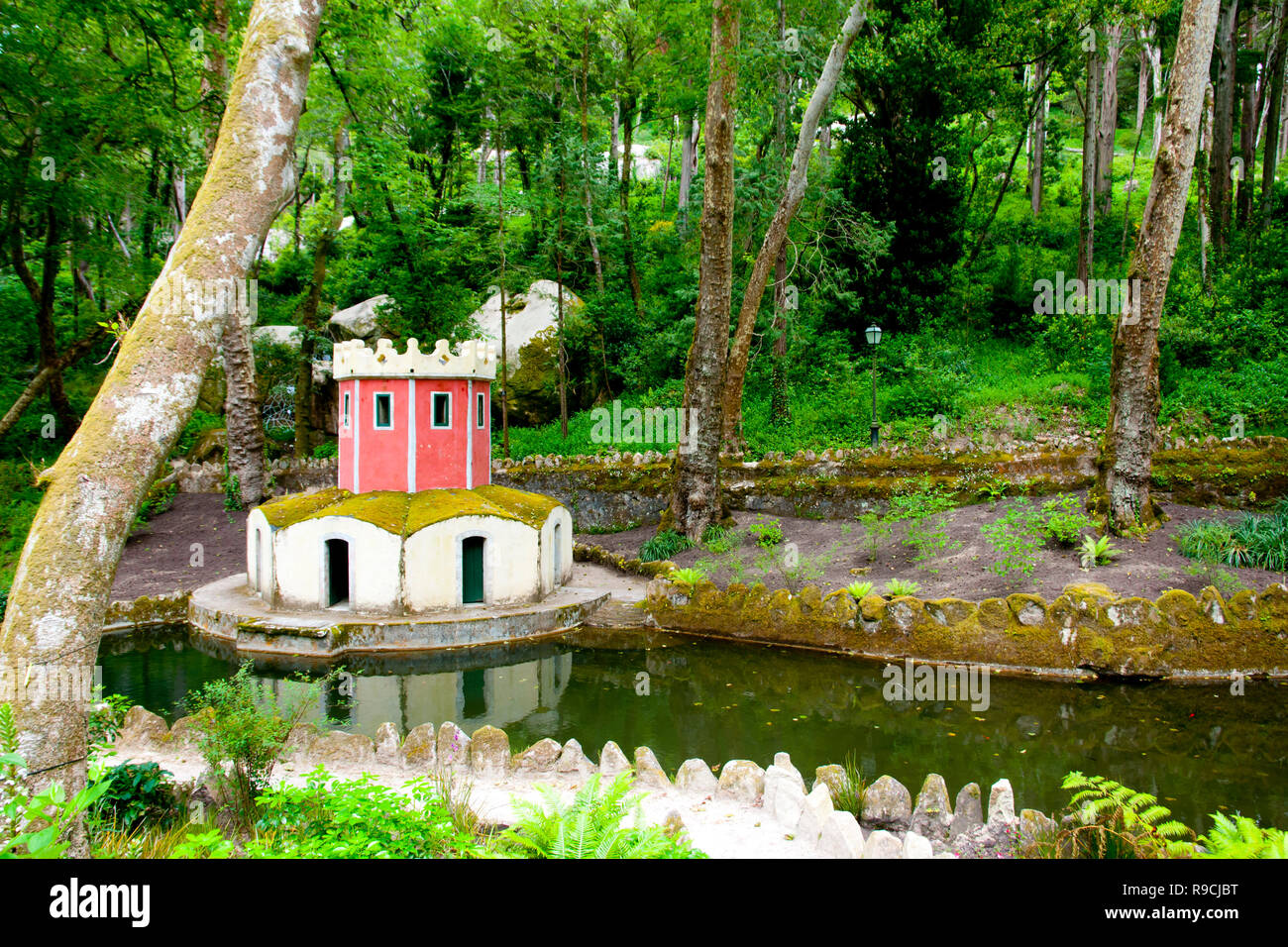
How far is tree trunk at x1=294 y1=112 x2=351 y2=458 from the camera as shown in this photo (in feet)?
78.2

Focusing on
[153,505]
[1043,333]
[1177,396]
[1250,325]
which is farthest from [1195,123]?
[153,505]

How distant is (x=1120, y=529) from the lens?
44.1ft

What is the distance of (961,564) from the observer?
13648mm

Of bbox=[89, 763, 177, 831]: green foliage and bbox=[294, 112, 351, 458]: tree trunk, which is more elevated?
bbox=[294, 112, 351, 458]: tree trunk

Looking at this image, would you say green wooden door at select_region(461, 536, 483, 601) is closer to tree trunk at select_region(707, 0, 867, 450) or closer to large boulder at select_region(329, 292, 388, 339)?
tree trunk at select_region(707, 0, 867, 450)

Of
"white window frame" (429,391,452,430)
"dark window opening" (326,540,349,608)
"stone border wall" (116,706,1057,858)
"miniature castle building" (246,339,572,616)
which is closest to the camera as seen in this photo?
"stone border wall" (116,706,1057,858)

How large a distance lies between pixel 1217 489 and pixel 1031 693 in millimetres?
8392

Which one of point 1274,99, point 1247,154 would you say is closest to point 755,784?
point 1274,99

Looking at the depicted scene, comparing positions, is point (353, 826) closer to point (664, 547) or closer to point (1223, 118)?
point (664, 547)

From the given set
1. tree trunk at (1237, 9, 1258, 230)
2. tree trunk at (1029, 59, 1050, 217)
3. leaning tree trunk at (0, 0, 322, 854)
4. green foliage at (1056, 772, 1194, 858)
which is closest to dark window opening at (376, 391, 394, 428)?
leaning tree trunk at (0, 0, 322, 854)

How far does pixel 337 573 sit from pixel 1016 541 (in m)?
13.1

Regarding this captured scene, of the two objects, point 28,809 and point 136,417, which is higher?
point 136,417

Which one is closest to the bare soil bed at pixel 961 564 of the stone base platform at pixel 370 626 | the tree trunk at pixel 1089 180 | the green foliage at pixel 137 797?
the stone base platform at pixel 370 626

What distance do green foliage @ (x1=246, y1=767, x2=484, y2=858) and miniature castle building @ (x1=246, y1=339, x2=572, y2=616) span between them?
8726 mm
